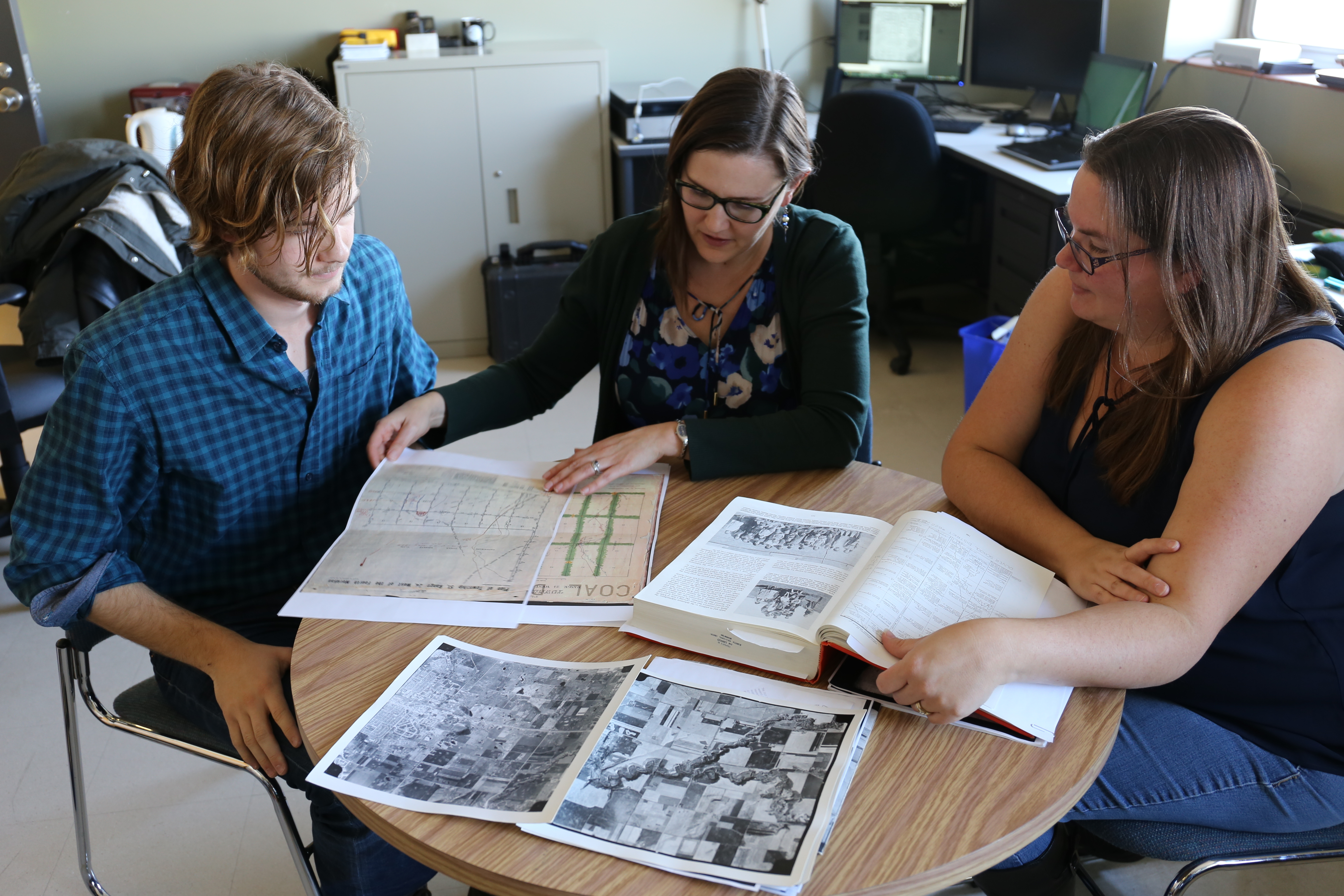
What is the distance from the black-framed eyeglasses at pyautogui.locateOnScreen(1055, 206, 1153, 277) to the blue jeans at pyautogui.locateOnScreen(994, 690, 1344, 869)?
1.69 ft

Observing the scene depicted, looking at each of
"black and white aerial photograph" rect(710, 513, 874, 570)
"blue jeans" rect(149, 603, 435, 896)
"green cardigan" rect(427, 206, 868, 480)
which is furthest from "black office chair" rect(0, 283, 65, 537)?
"black and white aerial photograph" rect(710, 513, 874, 570)

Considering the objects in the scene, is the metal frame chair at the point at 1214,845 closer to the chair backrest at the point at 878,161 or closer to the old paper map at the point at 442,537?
the old paper map at the point at 442,537

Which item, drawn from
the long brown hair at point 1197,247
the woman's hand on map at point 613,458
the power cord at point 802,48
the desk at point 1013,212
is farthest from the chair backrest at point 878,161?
the long brown hair at point 1197,247

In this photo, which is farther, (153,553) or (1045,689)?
(153,553)

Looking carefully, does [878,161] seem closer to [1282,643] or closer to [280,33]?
[280,33]

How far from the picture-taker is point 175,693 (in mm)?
1360

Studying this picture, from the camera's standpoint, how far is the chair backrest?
3.36 meters

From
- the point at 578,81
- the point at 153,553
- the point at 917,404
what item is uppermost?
the point at 578,81

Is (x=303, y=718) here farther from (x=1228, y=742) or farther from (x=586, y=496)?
(x=1228, y=742)

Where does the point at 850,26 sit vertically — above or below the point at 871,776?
above

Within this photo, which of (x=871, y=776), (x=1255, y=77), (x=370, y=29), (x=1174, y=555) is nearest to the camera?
(x=871, y=776)

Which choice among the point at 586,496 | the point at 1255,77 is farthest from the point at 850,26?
the point at 586,496

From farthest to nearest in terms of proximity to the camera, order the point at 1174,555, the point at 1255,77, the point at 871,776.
Result: the point at 1255,77 → the point at 1174,555 → the point at 871,776

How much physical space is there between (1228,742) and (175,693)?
4.25ft
